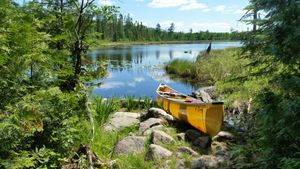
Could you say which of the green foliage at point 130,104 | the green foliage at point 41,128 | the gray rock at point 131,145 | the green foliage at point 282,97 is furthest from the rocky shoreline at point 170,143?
the green foliage at point 282,97

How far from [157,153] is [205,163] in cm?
91

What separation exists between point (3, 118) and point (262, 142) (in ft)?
10.5

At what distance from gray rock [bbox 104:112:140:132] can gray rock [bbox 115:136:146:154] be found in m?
1.04

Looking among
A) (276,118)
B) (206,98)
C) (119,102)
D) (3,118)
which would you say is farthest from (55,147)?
(206,98)

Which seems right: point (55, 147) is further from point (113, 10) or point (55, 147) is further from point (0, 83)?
point (113, 10)

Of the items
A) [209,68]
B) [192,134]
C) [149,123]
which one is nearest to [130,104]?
[149,123]

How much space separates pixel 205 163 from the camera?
5.22m

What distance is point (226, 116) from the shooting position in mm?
9227

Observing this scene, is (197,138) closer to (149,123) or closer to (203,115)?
(203,115)

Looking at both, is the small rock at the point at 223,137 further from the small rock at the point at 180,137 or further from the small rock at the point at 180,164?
the small rock at the point at 180,164

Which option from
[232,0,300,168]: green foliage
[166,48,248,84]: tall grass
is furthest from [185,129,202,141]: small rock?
[166,48,248,84]: tall grass

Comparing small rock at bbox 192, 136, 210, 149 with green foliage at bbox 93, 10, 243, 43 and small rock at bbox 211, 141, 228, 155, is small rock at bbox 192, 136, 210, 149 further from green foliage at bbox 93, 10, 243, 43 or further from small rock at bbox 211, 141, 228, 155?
green foliage at bbox 93, 10, 243, 43

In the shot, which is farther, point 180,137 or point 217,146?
point 180,137

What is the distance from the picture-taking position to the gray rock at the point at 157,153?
5.53 m
